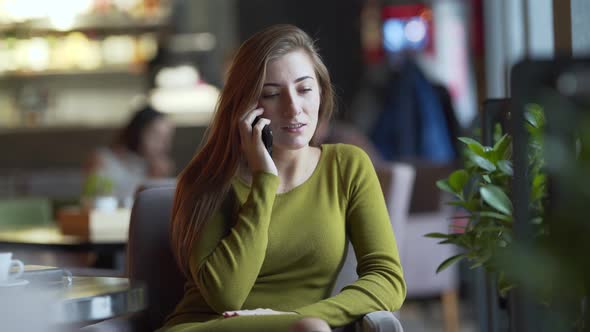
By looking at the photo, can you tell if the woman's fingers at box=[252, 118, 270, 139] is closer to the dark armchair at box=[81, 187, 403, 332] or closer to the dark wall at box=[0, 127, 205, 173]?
the dark armchair at box=[81, 187, 403, 332]

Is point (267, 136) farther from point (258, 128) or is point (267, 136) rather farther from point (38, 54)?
point (38, 54)

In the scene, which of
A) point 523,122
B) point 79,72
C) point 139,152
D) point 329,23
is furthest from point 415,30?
point 523,122

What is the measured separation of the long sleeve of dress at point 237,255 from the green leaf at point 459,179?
390 millimetres

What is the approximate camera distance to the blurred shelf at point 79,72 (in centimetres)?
834

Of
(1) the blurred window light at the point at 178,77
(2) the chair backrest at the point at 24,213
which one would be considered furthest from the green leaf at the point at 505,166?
(1) the blurred window light at the point at 178,77

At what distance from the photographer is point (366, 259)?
201 cm

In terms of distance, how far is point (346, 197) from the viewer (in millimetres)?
2082

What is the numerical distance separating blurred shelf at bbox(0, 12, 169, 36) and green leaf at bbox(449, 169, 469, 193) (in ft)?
21.3

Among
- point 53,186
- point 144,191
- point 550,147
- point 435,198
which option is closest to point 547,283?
point 550,147

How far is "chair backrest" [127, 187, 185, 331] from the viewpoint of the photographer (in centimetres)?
225

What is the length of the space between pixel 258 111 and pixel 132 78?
666 cm

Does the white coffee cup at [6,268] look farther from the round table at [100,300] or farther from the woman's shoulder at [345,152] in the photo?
the woman's shoulder at [345,152]

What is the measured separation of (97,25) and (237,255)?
6598mm

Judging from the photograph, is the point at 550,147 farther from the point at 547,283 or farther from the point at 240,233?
the point at 240,233
